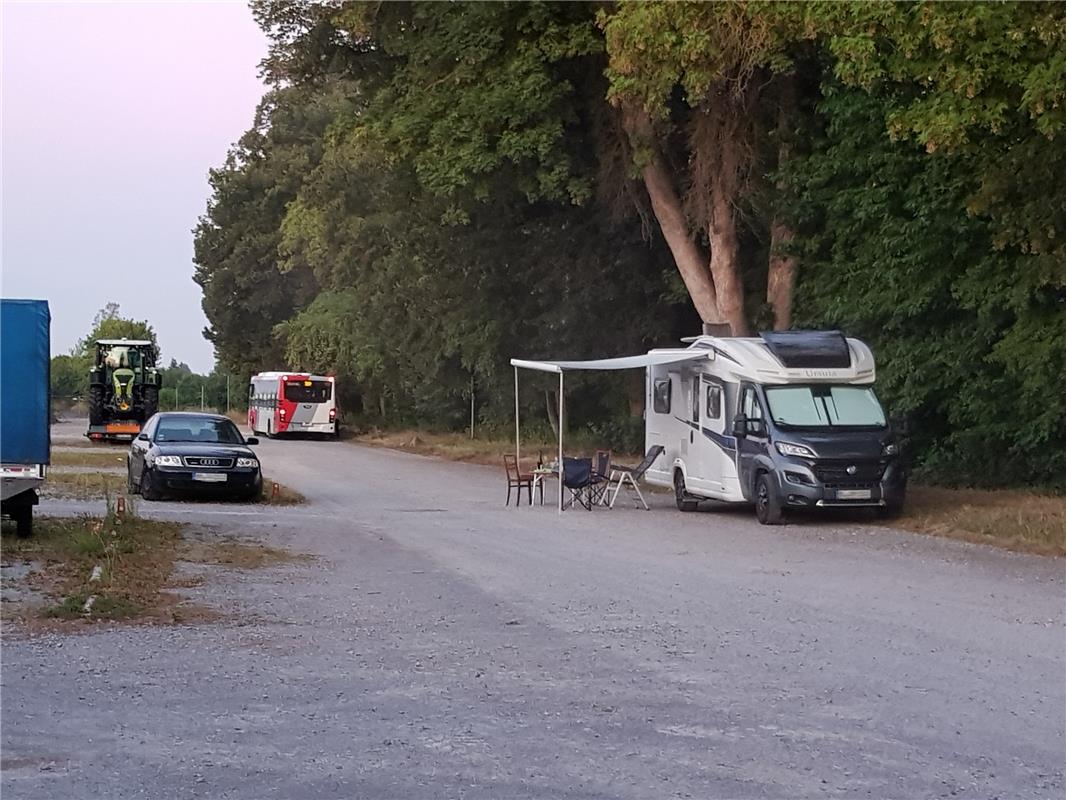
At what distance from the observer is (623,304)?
121 ft

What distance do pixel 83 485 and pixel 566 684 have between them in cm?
1951

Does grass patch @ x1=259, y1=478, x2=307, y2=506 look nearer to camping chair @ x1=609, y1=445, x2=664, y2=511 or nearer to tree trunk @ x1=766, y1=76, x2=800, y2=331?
camping chair @ x1=609, y1=445, x2=664, y2=511

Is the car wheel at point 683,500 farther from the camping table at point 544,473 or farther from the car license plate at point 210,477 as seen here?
the car license plate at point 210,477

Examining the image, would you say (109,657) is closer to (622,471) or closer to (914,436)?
(622,471)

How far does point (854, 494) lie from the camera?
68.6 feet

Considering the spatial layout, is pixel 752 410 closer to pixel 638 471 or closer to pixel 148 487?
pixel 638 471

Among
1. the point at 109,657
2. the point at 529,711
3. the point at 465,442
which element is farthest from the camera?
the point at 465,442

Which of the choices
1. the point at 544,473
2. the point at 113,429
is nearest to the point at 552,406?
the point at 113,429

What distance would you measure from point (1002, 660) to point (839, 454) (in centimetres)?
1074

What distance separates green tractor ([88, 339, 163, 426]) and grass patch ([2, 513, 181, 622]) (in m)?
33.9

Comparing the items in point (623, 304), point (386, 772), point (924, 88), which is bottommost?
point (386, 772)

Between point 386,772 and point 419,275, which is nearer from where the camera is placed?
point 386,772

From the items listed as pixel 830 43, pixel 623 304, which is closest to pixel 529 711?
pixel 830 43

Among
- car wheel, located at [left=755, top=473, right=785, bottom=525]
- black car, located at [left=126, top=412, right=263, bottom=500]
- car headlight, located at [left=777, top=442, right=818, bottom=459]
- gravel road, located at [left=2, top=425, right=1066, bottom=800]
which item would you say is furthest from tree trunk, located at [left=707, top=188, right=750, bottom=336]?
gravel road, located at [left=2, top=425, right=1066, bottom=800]
